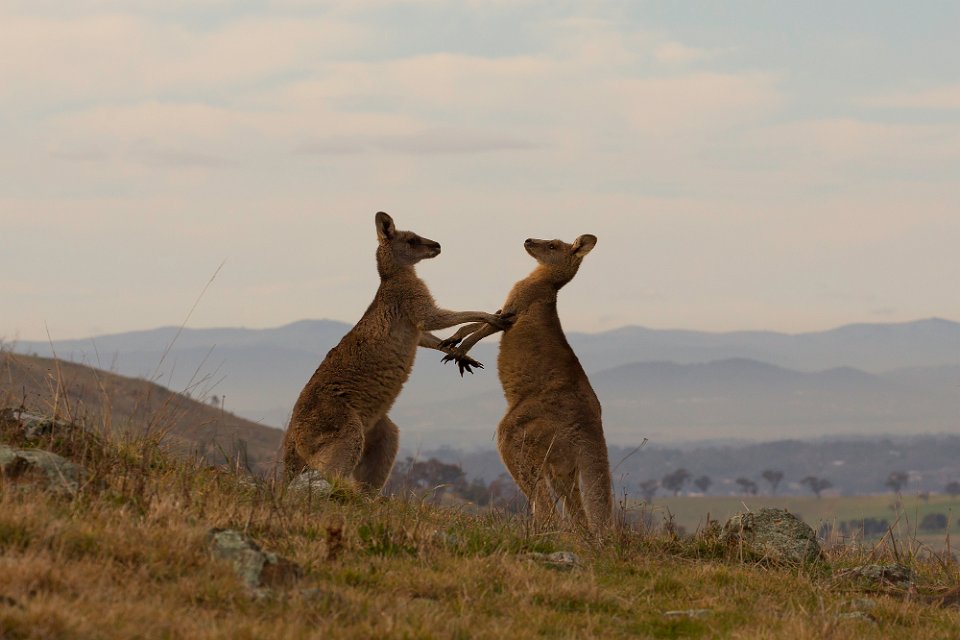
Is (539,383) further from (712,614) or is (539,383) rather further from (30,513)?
(30,513)

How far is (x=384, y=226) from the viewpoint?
A: 15211 millimetres

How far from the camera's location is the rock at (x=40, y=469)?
353 inches

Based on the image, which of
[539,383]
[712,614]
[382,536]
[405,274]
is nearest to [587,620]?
[712,614]

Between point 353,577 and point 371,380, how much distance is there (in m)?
5.42

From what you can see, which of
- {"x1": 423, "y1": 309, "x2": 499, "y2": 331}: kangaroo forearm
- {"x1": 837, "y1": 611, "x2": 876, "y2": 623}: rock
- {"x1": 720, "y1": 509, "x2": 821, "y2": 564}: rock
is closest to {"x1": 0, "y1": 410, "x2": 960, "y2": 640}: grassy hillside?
{"x1": 837, "y1": 611, "x2": 876, "y2": 623}: rock

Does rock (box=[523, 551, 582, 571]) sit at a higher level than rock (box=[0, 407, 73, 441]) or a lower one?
lower

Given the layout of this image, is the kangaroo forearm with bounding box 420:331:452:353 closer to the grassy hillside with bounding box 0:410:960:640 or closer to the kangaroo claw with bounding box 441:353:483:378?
the kangaroo claw with bounding box 441:353:483:378

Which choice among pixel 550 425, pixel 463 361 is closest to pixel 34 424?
pixel 550 425

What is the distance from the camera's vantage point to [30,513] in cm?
769

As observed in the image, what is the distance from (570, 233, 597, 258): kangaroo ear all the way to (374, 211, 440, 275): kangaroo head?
1.76 meters

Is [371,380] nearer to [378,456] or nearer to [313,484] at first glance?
[378,456]

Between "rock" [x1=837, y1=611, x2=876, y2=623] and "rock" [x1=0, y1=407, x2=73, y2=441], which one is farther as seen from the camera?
"rock" [x1=0, y1=407, x2=73, y2=441]

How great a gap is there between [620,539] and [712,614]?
248 centimetres

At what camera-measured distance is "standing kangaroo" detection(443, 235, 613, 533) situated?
1257 cm
